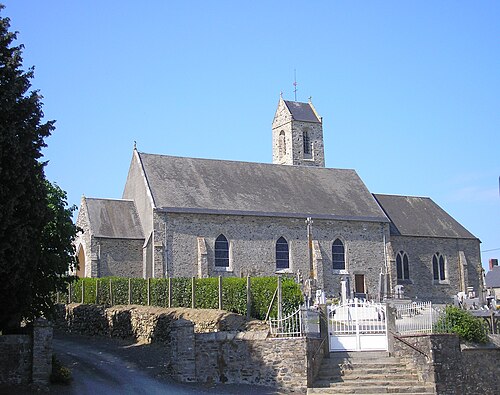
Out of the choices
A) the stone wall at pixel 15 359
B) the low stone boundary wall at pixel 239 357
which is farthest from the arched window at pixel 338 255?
the stone wall at pixel 15 359

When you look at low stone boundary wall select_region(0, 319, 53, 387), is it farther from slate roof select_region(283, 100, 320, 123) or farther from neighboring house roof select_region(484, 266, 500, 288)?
neighboring house roof select_region(484, 266, 500, 288)

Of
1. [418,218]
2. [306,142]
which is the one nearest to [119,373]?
[418,218]

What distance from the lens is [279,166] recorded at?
1791 inches

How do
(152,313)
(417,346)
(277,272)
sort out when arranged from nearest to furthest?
1. (417,346)
2. (152,313)
3. (277,272)

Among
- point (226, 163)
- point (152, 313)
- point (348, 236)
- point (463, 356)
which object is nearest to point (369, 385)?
point (463, 356)

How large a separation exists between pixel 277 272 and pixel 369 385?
68.5ft

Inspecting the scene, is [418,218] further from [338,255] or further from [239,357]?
[239,357]

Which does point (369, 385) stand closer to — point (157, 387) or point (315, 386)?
point (315, 386)

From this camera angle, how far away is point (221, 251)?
126ft

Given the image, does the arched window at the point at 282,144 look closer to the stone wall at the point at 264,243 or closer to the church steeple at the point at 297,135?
the church steeple at the point at 297,135

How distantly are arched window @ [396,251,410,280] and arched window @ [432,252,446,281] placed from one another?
210 cm

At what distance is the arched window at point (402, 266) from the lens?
43412 millimetres

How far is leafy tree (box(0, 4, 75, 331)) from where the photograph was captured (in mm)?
15523

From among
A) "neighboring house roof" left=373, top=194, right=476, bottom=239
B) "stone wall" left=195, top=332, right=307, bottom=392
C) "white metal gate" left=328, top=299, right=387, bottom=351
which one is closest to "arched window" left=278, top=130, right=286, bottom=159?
"neighboring house roof" left=373, top=194, right=476, bottom=239
